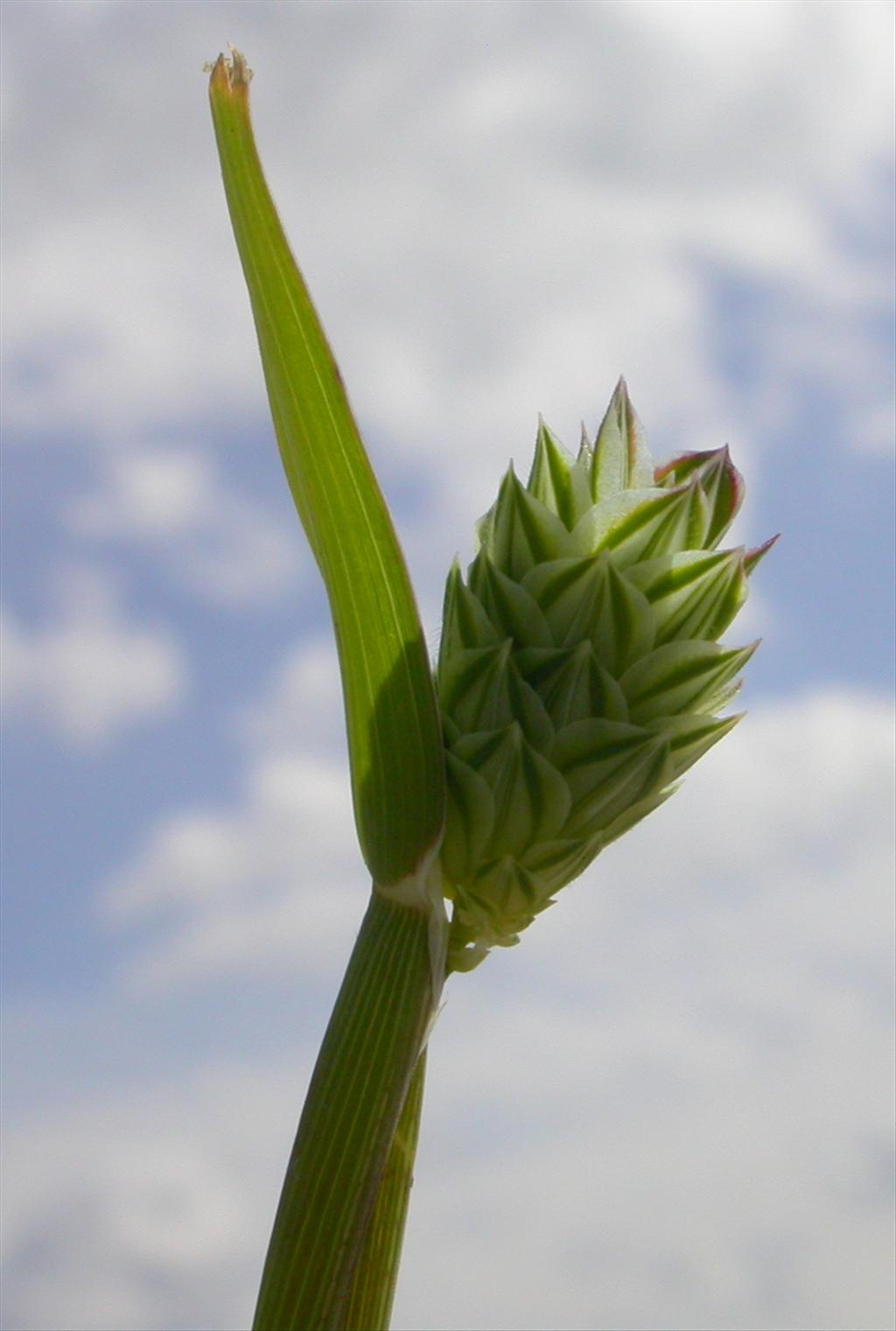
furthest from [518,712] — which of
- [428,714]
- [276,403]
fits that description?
[276,403]

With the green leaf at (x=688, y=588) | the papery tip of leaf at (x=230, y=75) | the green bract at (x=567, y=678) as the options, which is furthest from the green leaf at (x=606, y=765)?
the papery tip of leaf at (x=230, y=75)

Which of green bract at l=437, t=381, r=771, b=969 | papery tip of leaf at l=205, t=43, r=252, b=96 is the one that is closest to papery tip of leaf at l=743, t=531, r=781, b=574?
green bract at l=437, t=381, r=771, b=969

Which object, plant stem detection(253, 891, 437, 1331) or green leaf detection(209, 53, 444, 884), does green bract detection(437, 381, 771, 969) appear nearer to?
green leaf detection(209, 53, 444, 884)

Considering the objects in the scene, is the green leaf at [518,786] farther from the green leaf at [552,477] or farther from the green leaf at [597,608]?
the green leaf at [552,477]

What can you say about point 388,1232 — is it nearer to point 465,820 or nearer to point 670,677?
point 465,820

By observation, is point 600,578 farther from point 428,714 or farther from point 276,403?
point 276,403
